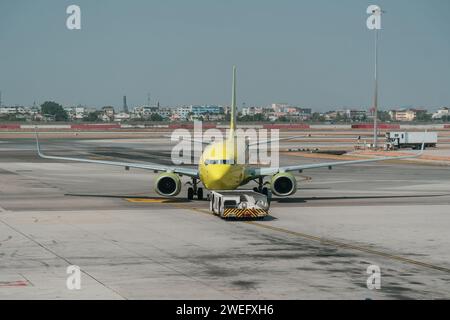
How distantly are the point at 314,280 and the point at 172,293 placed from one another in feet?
18.7

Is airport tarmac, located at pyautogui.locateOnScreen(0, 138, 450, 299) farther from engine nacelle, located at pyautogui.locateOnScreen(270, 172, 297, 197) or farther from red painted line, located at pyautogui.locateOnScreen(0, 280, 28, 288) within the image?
engine nacelle, located at pyautogui.locateOnScreen(270, 172, 297, 197)

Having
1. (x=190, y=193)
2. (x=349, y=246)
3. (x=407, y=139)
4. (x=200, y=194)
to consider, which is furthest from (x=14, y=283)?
(x=407, y=139)

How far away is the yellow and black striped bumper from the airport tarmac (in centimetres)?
46

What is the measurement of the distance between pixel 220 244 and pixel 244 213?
336 inches

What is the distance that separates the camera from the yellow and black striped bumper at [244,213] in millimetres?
48438

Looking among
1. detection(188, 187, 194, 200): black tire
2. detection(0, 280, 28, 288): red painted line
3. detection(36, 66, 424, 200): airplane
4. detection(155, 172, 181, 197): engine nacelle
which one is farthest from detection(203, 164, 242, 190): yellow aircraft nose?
detection(0, 280, 28, 288): red painted line

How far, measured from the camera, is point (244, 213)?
159 feet

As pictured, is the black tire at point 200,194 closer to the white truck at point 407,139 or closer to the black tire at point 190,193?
the black tire at point 190,193

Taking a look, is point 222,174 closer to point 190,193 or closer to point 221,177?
point 221,177

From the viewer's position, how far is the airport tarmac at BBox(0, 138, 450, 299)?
3000cm

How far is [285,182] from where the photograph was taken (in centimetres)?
5731

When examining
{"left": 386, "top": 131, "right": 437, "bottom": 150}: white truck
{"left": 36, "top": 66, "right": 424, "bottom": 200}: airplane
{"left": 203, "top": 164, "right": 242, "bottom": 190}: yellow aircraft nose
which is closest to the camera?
{"left": 203, "top": 164, "right": 242, "bottom": 190}: yellow aircraft nose

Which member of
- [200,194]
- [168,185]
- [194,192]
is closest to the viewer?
[168,185]
